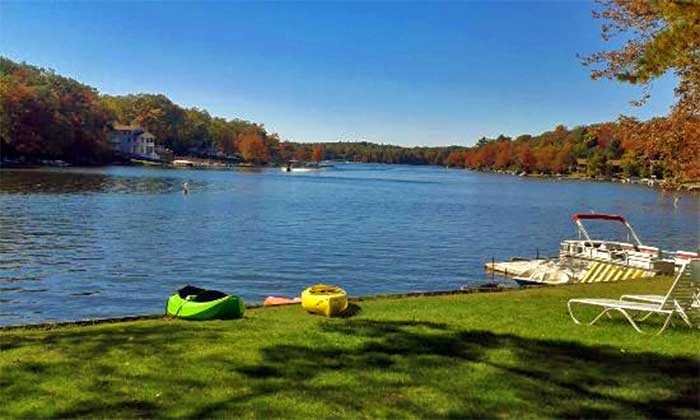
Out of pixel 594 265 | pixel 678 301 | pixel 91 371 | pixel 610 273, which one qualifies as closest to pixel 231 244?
pixel 594 265

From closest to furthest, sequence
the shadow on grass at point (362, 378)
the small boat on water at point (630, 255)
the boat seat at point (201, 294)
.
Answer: the shadow on grass at point (362, 378)
the boat seat at point (201, 294)
the small boat on water at point (630, 255)

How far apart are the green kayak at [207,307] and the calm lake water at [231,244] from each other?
727 cm

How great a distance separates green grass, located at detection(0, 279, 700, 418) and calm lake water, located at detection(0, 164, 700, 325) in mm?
11707

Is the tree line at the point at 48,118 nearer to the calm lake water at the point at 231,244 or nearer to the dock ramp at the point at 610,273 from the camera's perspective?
the calm lake water at the point at 231,244

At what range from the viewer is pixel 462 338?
9.12 meters

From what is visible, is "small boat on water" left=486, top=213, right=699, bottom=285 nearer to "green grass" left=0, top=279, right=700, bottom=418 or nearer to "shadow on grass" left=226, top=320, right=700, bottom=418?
"green grass" left=0, top=279, right=700, bottom=418

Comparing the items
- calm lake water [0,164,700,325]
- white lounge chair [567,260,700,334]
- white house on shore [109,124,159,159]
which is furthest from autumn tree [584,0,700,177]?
white house on shore [109,124,159,159]

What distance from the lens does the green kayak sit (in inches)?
495

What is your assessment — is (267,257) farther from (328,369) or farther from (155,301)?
(328,369)

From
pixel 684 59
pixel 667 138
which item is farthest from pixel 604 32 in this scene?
pixel 684 59

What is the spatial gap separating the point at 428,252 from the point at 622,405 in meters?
30.8

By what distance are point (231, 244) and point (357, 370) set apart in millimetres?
30167

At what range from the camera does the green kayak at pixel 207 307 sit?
12.6 metres

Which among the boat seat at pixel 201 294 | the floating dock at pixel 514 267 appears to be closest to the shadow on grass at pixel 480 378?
the boat seat at pixel 201 294
